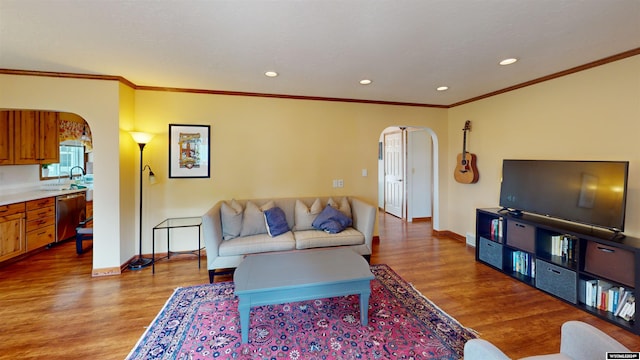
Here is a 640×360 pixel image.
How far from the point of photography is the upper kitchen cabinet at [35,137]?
12.6 ft

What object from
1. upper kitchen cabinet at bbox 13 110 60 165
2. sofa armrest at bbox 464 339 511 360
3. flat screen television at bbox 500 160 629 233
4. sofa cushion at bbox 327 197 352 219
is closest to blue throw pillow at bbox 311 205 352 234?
sofa cushion at bbox 327 197 352 219

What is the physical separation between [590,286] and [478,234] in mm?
1250

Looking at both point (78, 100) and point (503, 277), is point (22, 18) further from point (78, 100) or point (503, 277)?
point (503, 277)

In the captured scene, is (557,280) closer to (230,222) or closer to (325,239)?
(325,239)

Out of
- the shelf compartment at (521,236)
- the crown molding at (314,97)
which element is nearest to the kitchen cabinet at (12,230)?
the crown molding at (314,97)

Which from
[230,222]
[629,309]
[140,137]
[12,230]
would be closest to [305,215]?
[230,222]

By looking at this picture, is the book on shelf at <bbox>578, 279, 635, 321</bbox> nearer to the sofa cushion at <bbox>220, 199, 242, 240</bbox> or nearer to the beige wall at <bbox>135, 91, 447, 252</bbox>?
the beige wall at <bbox>135, 91, 447, 252</bbox>

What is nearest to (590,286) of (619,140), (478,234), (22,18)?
(478,234)

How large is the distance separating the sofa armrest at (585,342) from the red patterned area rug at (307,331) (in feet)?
2.34

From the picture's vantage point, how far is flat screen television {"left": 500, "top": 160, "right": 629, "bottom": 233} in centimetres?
237

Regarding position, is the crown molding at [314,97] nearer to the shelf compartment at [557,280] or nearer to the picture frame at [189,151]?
the picture frame at [189,151]

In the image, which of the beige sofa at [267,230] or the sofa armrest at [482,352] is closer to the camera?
the sofa armrest at [482,352]

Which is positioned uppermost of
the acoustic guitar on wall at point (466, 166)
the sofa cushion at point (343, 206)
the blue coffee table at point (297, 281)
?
the acoustic guitar on wall at point (466, 166)

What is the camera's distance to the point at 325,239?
3264mm
